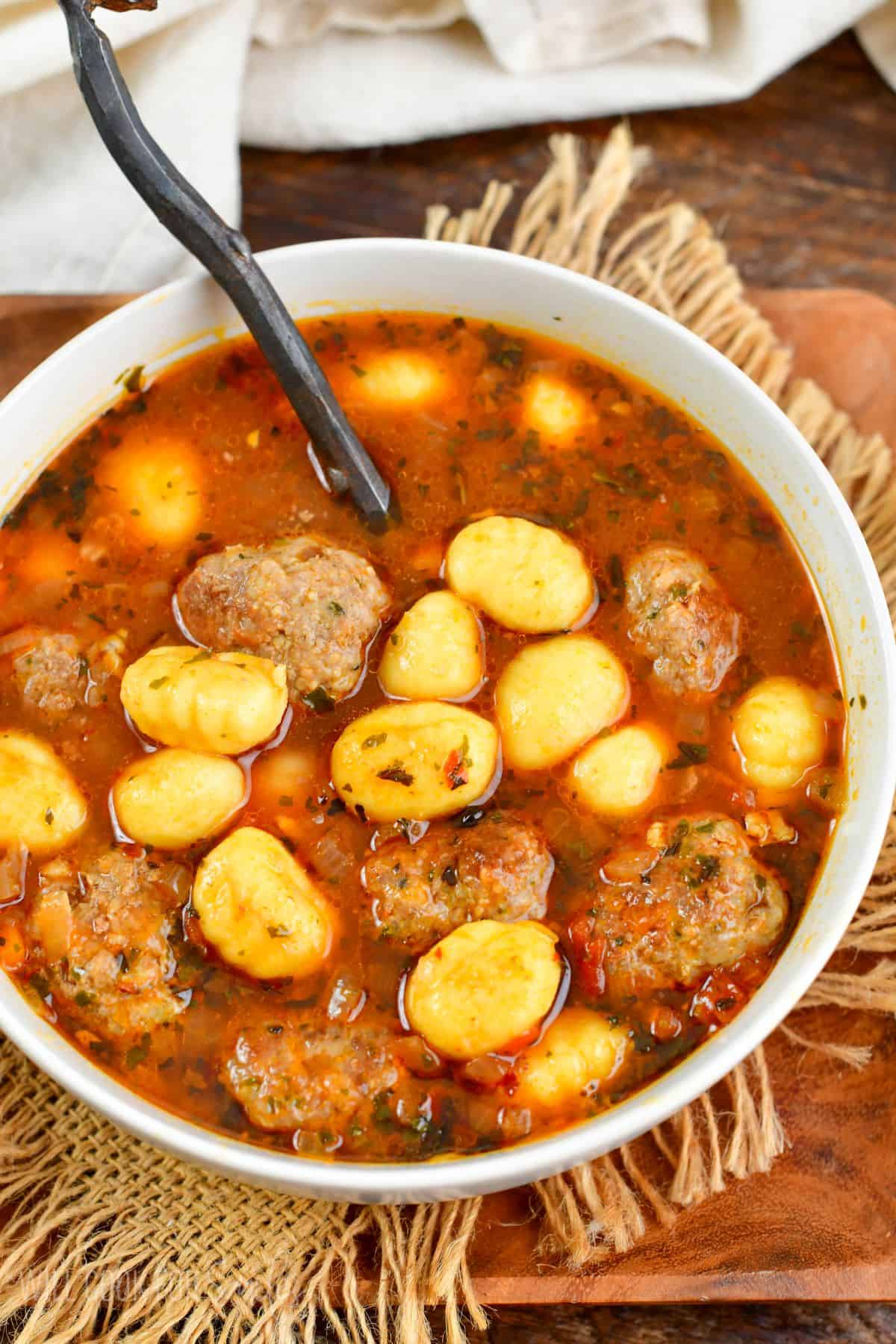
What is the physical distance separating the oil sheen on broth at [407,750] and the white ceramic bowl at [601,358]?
53 millimetres

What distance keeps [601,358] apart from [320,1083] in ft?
4.47

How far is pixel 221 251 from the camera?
7.52 ft

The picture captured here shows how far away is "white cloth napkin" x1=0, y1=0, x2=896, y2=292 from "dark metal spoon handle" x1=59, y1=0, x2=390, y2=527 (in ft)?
1.76

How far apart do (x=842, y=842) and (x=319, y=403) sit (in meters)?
1.12

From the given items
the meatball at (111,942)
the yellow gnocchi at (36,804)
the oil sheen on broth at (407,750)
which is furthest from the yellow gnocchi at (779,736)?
the yellow gnocchi at (36,804)

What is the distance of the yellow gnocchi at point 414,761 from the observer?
2160 millimetres

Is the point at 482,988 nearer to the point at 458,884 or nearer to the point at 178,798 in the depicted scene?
the point at 458,884

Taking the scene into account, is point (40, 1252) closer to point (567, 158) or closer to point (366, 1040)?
point (366, 1040)

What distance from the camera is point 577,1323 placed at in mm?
2453

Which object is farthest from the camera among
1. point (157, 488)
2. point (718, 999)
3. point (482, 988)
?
point (157, 488)

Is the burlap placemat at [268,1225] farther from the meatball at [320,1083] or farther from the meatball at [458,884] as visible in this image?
the meatball at [458,884]

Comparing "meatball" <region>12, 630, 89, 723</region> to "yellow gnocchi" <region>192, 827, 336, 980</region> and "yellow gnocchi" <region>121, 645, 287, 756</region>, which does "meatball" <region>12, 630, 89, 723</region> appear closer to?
"yellow gnocchi" <region>121, 645, 287, 756</region>

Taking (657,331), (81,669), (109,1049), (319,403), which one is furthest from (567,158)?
(109,1049)

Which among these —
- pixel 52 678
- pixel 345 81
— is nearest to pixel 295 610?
pixel 52 678
